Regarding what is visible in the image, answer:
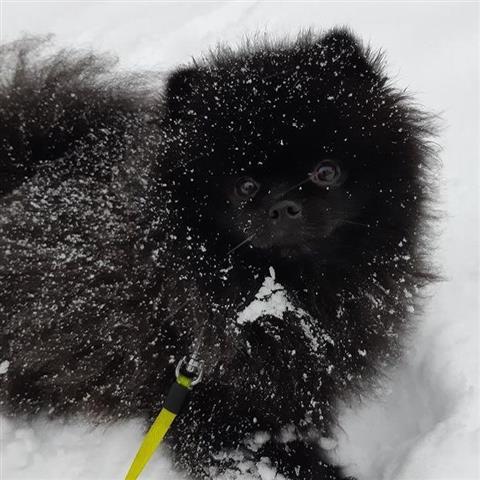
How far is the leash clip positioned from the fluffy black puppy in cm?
3

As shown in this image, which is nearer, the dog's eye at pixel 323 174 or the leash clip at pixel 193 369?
the dog's eye at pixel 323 174

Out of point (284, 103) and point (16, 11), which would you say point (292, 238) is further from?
point (16, 11)

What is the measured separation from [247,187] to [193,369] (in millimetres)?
787

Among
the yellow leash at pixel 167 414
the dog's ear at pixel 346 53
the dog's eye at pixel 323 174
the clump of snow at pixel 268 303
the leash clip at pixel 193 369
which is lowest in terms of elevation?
the yellow leash at pixel 167 414

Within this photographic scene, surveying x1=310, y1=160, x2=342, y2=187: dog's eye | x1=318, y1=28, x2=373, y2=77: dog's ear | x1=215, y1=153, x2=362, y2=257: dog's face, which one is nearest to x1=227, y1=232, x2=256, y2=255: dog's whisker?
x1=215, y1=153, x2=362, y2=257: dog's face

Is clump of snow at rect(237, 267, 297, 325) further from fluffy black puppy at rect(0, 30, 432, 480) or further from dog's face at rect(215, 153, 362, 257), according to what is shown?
dog's face at rect(215, 153, 362, 257)

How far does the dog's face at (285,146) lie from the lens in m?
2.01

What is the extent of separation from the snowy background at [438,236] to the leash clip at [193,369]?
702 mm

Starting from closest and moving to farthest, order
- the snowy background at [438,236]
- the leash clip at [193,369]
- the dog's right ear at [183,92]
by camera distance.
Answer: the dog's right ear at [183,92], the leash clip at [193,369], the snowy background at [438,236]

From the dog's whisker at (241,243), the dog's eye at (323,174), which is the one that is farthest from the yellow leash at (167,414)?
the dog's eye at (323,174)

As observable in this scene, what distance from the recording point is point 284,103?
1996 mm

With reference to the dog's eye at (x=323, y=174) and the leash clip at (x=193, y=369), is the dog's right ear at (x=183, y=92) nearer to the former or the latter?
the dog's eye at (x=323, y=174)

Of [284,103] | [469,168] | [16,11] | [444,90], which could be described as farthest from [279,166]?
[16,11]

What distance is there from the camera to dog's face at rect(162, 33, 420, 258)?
2.01 m
